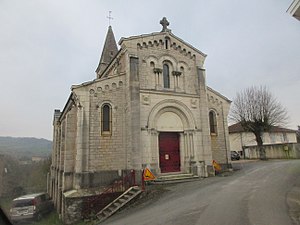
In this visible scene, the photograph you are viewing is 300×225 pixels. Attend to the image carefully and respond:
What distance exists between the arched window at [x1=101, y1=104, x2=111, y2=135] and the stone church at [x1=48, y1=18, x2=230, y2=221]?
0.10 feet

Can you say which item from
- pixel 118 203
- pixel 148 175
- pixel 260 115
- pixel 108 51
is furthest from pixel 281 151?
pixel 108 51

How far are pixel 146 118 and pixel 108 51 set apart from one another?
1809 cm

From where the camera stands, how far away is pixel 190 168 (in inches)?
606

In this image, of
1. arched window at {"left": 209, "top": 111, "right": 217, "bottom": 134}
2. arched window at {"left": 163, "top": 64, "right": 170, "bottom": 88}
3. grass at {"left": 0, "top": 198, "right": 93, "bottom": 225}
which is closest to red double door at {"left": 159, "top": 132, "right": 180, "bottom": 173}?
arched window at {"left": 209, "top": 111, "right": 217, "bottom": 134}

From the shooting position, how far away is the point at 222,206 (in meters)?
7.91

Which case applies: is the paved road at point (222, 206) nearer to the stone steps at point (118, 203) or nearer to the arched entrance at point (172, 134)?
the stone steps at point (118, 203)

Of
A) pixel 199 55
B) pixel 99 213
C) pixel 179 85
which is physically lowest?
pixel 99 213

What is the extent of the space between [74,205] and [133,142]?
15.3 feet

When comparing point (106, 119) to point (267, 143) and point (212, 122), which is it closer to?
point (212, 122)

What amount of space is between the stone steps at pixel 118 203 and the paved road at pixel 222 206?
558mm

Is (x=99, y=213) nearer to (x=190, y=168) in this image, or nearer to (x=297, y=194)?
(x=190, y=168)

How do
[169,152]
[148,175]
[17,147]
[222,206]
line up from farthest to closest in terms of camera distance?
[169,152]
[148,175]
[222,206]
[17,147]

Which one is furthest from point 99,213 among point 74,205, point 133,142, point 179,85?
point 179,85

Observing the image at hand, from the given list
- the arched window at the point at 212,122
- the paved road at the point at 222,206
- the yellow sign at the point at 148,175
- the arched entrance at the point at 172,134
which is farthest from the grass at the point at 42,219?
the arched window at the point at 212,122
